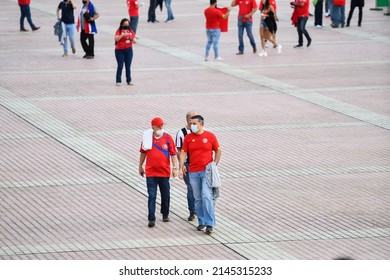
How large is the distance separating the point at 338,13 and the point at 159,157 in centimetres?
2351

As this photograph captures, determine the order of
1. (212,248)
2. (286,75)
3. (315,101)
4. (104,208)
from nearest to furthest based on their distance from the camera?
1. (212,248)
2. (104,208)
3. (315,101)
4. (286,75)

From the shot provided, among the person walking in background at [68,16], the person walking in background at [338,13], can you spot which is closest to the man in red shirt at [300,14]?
the person walking in background at [338,13]

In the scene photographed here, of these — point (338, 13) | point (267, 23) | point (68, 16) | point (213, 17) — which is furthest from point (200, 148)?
point (338, 13)

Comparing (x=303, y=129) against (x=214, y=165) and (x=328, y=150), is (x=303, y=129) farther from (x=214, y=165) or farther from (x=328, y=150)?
(x=214, y=165)

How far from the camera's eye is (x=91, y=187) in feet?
Answer: 53.9

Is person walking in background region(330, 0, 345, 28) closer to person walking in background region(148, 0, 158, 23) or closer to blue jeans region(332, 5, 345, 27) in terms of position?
blue jeans region(332, 5, 345, 27)

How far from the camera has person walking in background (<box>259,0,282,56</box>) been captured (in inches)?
1195

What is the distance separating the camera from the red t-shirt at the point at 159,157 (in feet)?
46.8

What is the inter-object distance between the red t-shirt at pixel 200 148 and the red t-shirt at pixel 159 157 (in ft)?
1.20

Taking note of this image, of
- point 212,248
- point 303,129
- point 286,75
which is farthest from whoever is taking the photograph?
point 286,75

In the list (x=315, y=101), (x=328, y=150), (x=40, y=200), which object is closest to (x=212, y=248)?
(x=40, y=200)

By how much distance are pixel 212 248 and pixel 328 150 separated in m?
6.03

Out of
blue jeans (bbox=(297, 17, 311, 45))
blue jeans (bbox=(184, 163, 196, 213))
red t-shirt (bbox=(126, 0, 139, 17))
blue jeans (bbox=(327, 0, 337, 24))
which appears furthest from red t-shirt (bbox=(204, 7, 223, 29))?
blue jeans (bbox=(184, 163, 196, 213))

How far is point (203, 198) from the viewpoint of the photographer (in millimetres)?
14031
